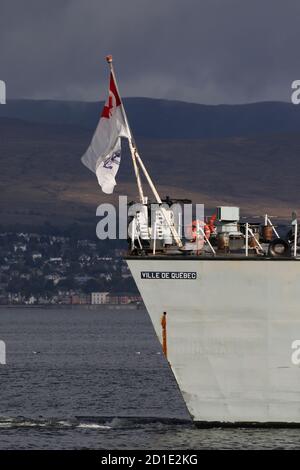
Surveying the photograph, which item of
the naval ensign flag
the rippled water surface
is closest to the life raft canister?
the naval ensign flag

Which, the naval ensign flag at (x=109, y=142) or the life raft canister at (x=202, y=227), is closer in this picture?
the life raft canister at (x=202, y=227)

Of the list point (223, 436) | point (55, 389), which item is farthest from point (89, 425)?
point (55, 389)

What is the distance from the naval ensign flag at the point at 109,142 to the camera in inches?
1676

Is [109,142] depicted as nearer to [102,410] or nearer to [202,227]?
[202,227]

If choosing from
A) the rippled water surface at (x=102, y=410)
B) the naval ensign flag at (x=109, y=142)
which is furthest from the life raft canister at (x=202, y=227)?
the rippled water surface at (x=102, y=410)

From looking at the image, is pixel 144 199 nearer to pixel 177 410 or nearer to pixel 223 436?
pixel 223 436

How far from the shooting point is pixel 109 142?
42812mm

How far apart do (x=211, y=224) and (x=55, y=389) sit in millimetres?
27002

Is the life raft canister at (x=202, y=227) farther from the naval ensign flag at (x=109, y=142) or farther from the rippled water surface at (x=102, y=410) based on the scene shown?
the rippled water surface at (x=102, y=410)

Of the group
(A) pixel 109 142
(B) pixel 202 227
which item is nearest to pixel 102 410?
(B) pixel 202 227

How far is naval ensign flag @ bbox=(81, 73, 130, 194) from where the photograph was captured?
42562mm

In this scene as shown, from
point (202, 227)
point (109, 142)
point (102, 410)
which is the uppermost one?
point (109, 142)

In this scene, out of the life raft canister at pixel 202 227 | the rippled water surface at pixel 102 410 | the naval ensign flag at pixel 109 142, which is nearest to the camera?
the rippled water surface at pixel 102 410

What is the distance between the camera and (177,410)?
5481 cm
